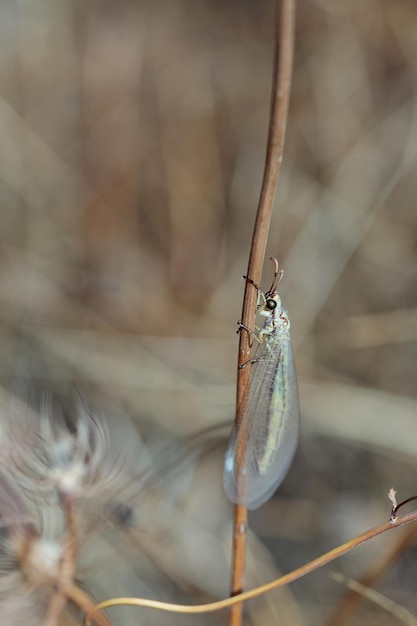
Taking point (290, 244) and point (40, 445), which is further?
point (290, 244)

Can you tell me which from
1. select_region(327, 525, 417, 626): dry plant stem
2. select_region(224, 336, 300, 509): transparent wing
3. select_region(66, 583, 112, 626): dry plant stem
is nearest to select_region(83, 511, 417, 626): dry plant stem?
select_region(66, 583, 112, 626): dry plant stem

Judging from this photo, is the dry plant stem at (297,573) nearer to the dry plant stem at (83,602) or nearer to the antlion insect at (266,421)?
the dry plant stem at (83,602)

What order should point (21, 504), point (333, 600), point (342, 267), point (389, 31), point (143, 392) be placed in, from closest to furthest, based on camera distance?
point (21, 504) < point (333, 600) < point (143, 392) < point (342, 267) < point (389, 31)

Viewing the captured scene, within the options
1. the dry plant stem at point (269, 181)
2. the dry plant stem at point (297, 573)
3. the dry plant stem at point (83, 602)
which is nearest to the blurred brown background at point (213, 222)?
the dry plant stem at point (83, 602)

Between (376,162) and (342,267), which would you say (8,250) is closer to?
(342,267)

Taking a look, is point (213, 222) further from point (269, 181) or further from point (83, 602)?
point (269, 181)

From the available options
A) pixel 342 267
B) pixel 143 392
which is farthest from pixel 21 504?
pixel 342 267
